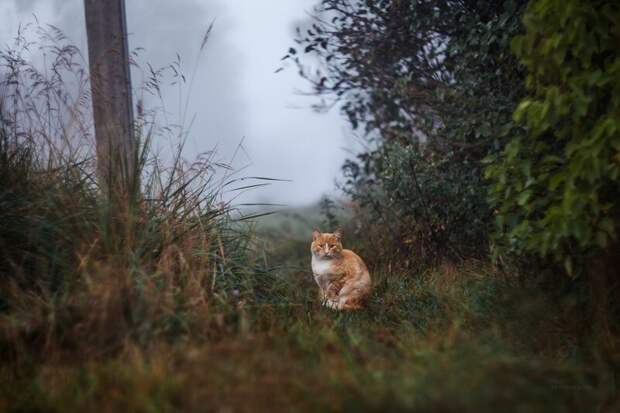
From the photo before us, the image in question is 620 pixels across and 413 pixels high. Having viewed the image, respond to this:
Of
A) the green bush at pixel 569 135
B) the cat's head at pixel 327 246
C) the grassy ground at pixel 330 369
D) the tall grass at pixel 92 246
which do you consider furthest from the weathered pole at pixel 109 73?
the green bush at pixel 569 135

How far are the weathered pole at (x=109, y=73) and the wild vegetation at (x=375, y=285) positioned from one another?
13 cm

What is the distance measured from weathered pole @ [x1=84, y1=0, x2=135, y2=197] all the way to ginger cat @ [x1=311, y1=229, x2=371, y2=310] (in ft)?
5.63

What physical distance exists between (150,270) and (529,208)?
201cm

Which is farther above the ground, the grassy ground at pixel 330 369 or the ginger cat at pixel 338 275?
the ginger cat at pixel 338 275

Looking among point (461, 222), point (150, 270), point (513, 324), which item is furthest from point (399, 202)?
point (150, 270)

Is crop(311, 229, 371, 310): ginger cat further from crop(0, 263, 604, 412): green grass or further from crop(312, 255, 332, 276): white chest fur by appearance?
crop(0, 263, 604, 412): green grass

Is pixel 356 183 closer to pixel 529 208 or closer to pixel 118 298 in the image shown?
pixel 529 208

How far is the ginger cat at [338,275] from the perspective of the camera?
459 cm

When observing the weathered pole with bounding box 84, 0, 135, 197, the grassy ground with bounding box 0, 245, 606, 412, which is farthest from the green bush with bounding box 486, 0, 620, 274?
the weathered pole with bounding box 84, 0, 135, 197

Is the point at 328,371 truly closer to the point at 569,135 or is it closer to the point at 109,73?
the point at 569,135

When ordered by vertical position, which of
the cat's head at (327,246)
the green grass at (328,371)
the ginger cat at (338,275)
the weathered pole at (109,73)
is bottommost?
the green grass at (328,371)

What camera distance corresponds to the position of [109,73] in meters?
4.23

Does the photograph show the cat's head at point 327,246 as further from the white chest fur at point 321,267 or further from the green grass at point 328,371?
the green grass at point 328,371

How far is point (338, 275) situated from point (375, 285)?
0.52 meters
